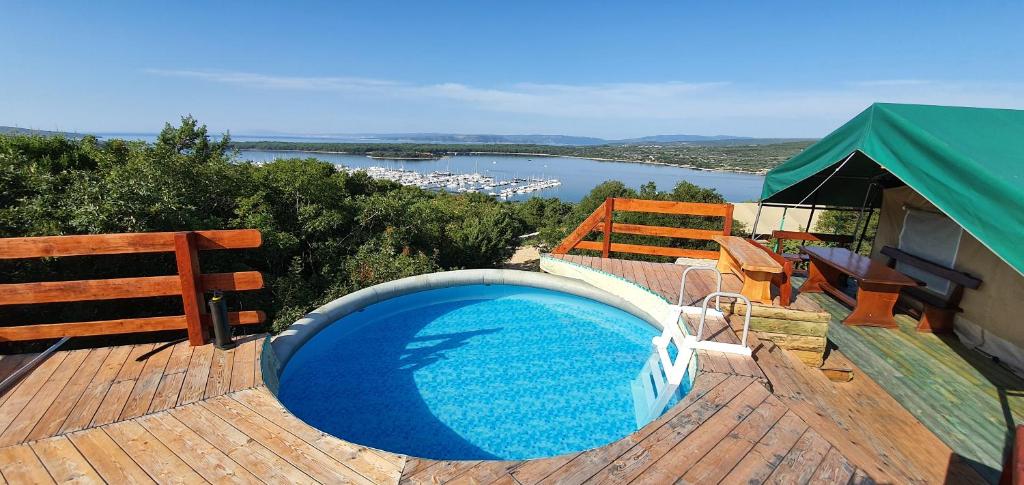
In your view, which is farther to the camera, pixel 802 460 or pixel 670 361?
pixel 670 361

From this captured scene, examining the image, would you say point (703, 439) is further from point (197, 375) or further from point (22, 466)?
point (22, 466)

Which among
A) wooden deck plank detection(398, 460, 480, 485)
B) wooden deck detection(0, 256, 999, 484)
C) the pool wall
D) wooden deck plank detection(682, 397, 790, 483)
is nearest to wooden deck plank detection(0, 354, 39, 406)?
wooden deck detection(0, 256, 999, 484)

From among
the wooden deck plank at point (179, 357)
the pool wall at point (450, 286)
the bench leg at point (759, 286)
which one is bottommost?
the pool wall at point (450, 286)

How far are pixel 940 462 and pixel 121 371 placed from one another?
6095mm

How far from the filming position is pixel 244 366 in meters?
3.38

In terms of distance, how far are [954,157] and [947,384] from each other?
2140mm

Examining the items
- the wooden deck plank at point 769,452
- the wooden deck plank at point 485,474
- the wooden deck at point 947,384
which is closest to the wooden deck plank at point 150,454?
the wooden deck plank at point 485,474

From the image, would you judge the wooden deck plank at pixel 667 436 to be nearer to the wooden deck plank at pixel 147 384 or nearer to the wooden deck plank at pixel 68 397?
the wooden deck plank at pixel 147 384

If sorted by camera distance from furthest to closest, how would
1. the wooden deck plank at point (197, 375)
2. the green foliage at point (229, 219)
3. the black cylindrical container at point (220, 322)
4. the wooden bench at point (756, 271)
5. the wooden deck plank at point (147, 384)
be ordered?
the green foliage at point (229, 219), the wooden bench at point (756, 271), the black cylindrical container at point (220, 322), the wooden deck plank at point (197, 375), the wooden deck plank at point (147, 384)

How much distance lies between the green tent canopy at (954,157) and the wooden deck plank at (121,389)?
5861 mm

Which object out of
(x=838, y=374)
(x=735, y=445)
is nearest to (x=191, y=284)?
(x=735, y=445)

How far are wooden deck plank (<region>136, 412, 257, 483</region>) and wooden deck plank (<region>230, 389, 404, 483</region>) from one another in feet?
1.13

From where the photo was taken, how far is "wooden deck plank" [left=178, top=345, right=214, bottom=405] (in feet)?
9.76

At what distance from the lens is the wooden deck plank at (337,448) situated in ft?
7.64
